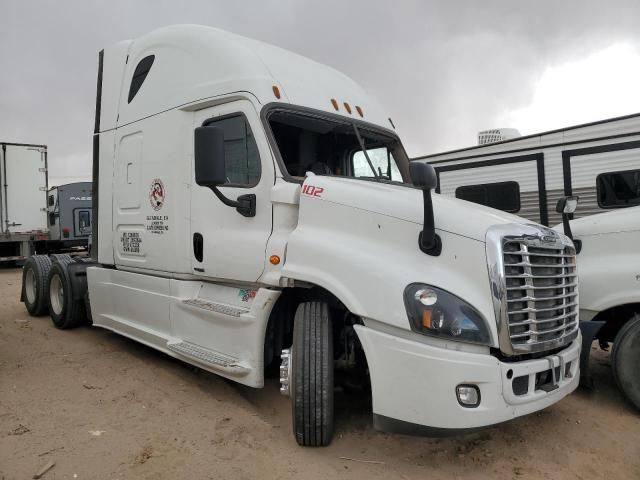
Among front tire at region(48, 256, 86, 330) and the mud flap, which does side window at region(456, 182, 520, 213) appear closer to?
the mud flap

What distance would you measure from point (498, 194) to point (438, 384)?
19.6ft

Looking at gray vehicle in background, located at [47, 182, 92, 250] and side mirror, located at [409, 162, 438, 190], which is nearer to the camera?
side mirror, located at [409, 162, 438, 190]

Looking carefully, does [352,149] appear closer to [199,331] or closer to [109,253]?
[199,331]

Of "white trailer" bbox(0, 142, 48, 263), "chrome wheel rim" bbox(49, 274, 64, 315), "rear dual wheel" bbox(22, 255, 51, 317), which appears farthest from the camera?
"white trailer" bbox(0, 142, 48, 263)

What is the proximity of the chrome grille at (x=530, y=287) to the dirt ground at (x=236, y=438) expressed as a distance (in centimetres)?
81

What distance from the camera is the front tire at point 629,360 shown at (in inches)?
161

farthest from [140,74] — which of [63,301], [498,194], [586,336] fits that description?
[498,194]

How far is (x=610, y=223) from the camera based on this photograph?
4.46m

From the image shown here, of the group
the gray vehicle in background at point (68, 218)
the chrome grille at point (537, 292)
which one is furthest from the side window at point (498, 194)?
the gray vehicle in background at point (68, 218)

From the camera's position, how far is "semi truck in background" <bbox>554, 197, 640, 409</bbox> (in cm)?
412

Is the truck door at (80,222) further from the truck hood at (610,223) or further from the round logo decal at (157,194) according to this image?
the truck hood at (610,223)

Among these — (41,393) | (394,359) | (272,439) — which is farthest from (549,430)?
(41,393)

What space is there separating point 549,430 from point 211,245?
3.03 m

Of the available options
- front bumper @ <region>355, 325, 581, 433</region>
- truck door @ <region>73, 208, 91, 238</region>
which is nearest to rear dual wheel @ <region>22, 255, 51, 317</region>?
front bumper @ <region>355, 325, 581, 433</region>
